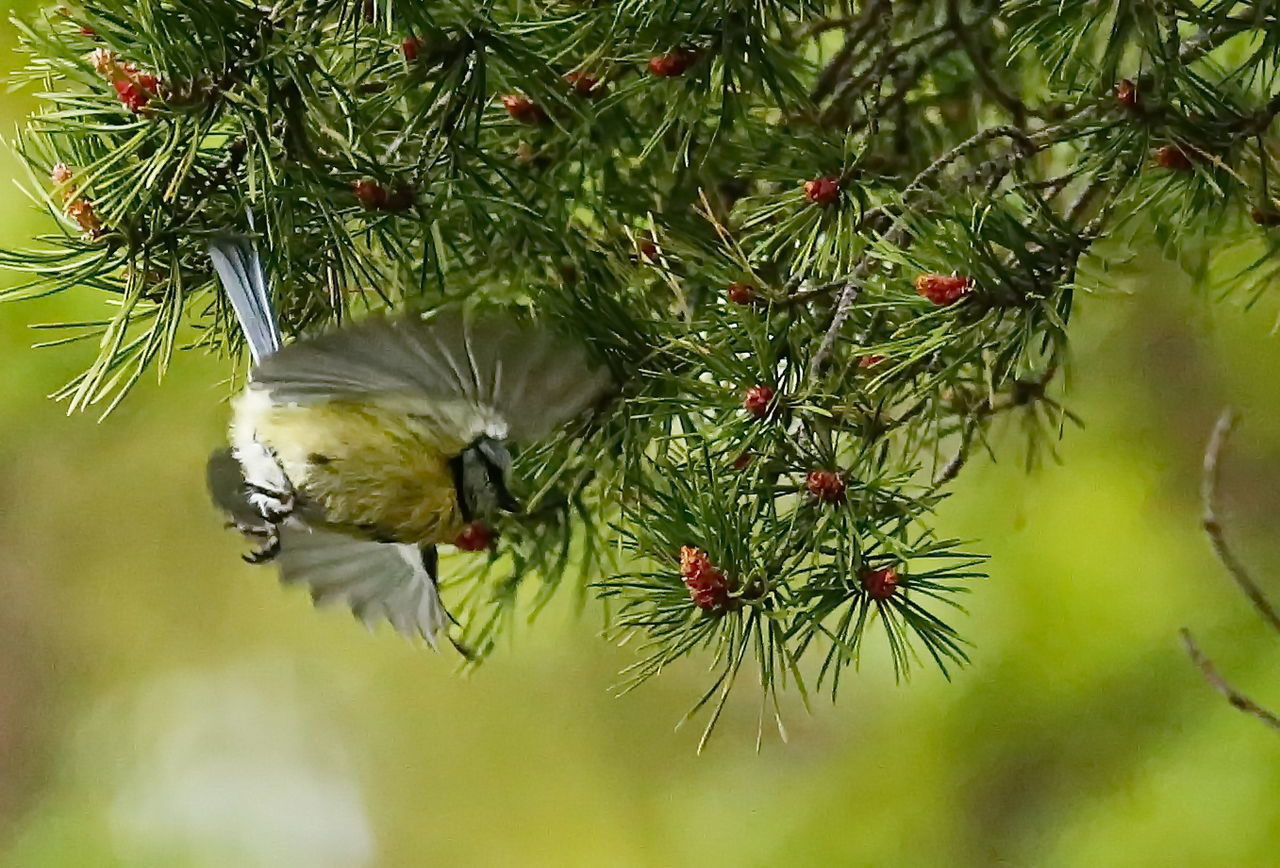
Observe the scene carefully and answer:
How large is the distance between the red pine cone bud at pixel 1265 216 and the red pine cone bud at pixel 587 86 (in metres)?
0.25

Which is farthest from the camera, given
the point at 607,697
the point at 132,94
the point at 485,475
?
the point at 607,697

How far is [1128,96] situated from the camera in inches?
16.7

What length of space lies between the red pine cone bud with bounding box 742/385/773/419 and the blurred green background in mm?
518

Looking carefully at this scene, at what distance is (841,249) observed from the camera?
453 mm

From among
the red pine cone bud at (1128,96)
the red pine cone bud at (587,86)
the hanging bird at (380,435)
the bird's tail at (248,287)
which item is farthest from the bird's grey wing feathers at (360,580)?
the red pine cone bud at (1128,96)

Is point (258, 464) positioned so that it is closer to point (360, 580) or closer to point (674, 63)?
point (360, 580)

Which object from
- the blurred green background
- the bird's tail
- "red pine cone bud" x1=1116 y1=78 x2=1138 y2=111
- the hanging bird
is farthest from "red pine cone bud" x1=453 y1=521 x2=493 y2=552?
the blurred green background

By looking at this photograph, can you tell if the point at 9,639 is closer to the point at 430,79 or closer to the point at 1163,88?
the point at 430,79

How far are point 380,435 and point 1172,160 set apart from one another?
33 cm

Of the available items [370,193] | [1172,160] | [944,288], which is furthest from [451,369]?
[1172,160]

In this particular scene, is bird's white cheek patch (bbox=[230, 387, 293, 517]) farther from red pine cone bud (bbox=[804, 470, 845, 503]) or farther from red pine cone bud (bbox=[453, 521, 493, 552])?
red pine cone bud (bbox=[804, 470, 845, 503])

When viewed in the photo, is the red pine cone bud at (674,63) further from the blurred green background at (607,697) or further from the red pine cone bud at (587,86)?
the blurred green background at (607,697)

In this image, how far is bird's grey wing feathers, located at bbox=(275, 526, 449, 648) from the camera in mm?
536

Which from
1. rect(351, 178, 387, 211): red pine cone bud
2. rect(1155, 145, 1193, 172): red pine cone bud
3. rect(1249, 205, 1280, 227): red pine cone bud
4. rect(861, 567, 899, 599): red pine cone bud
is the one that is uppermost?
rect(1249, 205, 1280, 227): red pine cone bud
